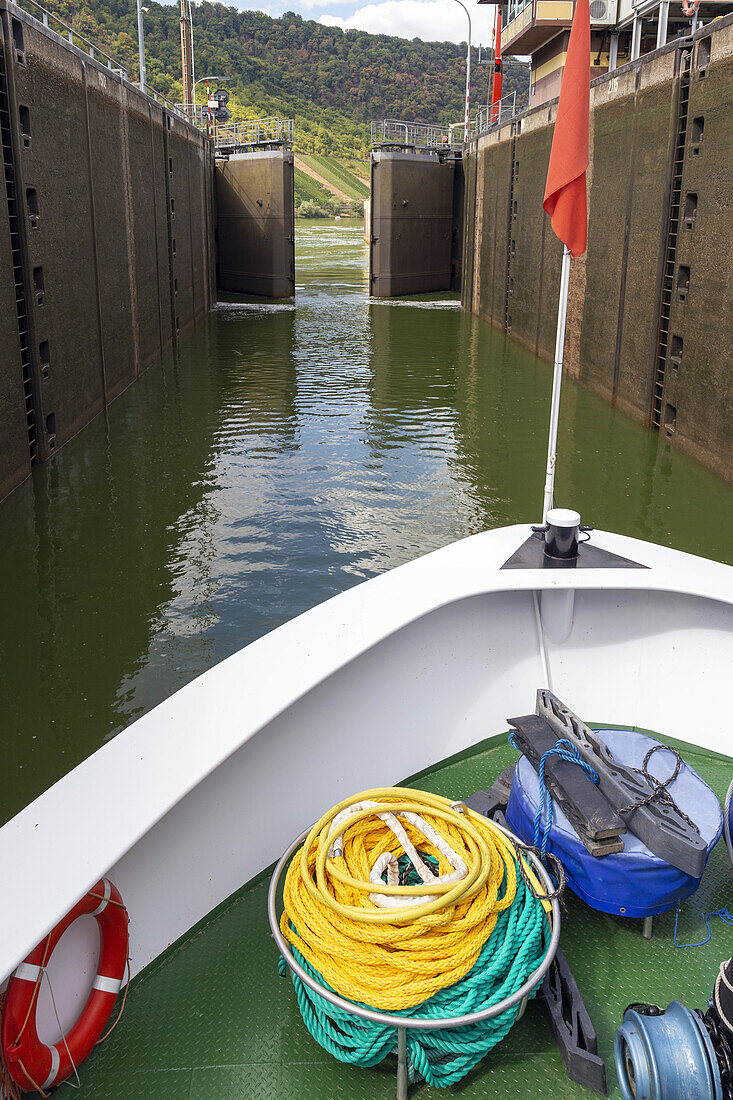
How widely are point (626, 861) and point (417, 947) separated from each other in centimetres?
68

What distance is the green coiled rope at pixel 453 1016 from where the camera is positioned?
2.08 meters

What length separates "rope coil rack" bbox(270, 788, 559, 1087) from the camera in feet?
6.72

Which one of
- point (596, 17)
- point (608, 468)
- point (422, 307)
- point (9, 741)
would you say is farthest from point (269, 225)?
point (9, 741)

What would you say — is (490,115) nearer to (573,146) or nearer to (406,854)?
(573,146)

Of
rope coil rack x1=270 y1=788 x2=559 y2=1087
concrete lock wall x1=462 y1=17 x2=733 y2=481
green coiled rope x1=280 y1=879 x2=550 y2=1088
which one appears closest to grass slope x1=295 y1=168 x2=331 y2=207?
concrete lock wall x1=462 y1=17 x2=733 y2=481

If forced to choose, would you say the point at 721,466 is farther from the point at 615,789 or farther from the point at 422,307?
the point at 422,307

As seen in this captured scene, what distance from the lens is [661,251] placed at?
10.9m

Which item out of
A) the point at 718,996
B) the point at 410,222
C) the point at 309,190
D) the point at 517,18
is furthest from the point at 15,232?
the point at 309,190

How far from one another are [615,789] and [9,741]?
407cm

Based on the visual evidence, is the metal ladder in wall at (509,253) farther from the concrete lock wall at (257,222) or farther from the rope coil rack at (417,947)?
the rope coil rack at (417,947)

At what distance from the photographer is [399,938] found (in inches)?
81.9

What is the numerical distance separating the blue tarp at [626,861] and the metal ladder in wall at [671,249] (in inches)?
364

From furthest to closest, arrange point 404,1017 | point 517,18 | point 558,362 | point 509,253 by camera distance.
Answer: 1. point 517,18
2. point 509,253
3. point 558,362
4. point 404,1017

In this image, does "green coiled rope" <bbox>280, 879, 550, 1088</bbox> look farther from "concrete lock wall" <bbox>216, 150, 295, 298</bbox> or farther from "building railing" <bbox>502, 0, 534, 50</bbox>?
"concrete lock wall" <bbox>216, 150, 295, 298</bbox>
